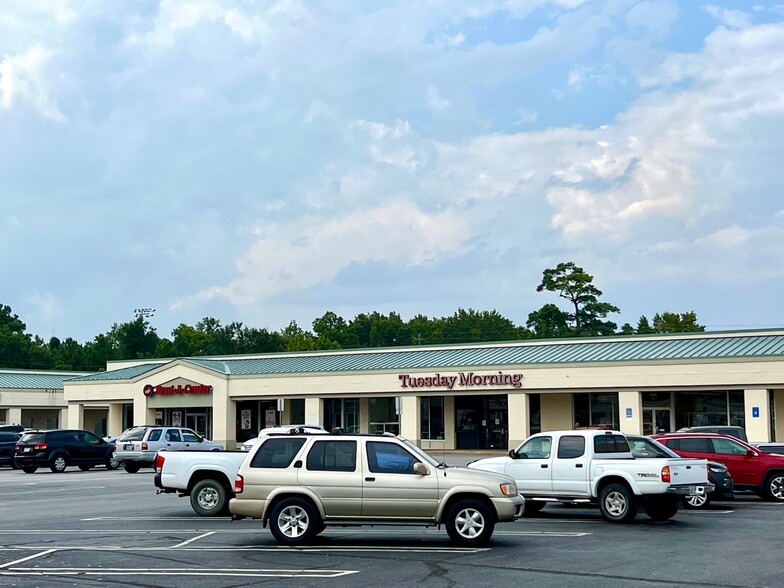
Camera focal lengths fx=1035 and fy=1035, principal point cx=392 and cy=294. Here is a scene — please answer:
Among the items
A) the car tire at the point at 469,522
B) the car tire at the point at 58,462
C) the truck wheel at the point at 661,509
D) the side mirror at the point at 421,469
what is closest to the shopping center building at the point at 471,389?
the car tire at the point at 58,462

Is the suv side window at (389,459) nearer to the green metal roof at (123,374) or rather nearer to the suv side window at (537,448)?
the suv side window at (537,448)

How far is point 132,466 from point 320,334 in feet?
373

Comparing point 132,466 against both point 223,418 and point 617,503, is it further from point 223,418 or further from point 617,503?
point 617,503

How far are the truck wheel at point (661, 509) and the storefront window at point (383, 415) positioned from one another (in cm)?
3779

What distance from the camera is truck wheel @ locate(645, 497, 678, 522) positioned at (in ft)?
63.9

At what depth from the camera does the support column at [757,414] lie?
141 feet

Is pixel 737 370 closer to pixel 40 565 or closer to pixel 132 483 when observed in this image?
pixel 132 483

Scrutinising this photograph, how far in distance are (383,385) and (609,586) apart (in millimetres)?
43346

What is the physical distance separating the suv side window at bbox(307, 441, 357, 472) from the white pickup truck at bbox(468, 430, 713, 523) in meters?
5.38

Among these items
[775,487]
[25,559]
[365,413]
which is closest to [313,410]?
[365,413]

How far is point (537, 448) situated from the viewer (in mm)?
20266

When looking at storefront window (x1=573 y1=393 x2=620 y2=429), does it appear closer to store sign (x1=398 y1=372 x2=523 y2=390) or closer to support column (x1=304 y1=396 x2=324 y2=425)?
store sign (x1=398 y1=372 x2=523 y2=390)

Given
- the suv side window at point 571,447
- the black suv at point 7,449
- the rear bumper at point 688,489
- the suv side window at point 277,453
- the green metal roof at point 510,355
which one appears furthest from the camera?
the green metal roof at point 510,355

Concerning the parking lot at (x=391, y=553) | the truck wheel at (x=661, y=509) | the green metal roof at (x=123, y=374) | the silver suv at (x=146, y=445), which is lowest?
the parking lot at (x=391, y=553)
